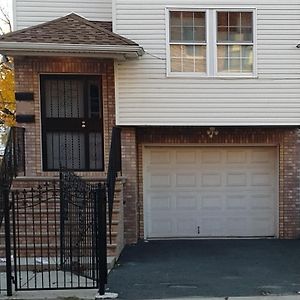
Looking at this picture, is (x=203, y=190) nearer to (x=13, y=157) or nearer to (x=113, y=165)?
(x=113, y=165)

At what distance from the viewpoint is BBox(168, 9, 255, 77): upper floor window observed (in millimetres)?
9898

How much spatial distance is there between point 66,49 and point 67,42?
0.51 feet

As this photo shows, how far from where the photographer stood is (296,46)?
32.0 ft

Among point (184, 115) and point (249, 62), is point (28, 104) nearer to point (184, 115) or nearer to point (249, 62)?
point (184, 115)

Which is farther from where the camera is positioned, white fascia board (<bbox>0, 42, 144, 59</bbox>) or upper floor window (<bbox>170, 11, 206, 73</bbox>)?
upper floor window (<bbox>170, 11, 206, 73</bbox>)

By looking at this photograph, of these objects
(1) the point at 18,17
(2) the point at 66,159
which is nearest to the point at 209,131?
(2) the point at 66,159

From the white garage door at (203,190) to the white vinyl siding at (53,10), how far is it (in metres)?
3.82

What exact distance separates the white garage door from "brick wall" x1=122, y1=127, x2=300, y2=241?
249 mm

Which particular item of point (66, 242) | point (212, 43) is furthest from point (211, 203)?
point (66, 242)

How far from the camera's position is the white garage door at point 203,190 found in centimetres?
1092

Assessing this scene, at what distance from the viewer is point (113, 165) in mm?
9195

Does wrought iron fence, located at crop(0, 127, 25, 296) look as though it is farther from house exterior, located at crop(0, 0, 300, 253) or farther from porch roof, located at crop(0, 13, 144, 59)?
porch roof, located at crop(0, 13, 144, 59)

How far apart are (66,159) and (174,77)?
11.0 ft

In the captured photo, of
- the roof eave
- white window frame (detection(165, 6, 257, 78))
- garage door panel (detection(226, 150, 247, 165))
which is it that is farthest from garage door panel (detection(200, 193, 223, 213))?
the roof eave
